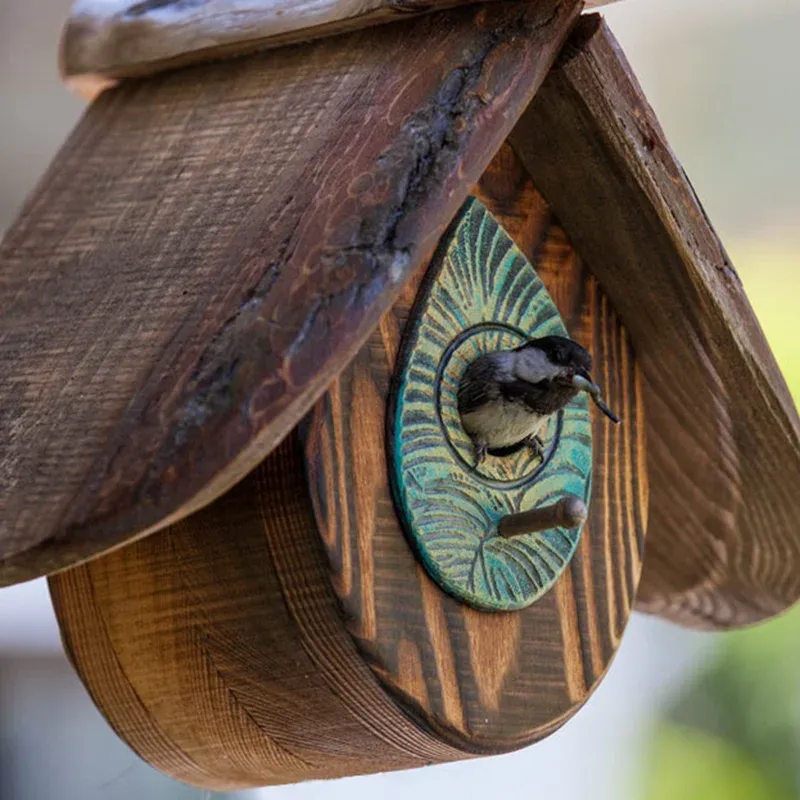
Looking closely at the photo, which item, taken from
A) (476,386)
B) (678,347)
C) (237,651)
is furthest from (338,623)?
(678,347)

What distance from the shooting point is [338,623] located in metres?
1.25

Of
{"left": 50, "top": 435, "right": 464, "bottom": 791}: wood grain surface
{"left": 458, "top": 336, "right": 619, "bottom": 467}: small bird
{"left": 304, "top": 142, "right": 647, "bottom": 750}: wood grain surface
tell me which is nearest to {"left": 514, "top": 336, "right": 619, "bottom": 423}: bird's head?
{"left": 458, "top": 336, "right": 619, "bottom": 467}: small bird

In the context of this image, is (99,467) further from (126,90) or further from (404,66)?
(126,90)

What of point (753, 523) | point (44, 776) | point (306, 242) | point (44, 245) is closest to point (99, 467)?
point (306, 242)

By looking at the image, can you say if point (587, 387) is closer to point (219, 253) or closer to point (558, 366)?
point (558, 366)

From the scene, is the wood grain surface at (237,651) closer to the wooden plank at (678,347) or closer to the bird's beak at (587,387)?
the bird's beak at (587,387)

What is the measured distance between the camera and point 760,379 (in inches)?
59.1

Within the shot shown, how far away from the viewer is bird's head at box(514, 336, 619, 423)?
1.33 m

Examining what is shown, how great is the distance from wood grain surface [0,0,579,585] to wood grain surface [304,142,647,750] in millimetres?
144

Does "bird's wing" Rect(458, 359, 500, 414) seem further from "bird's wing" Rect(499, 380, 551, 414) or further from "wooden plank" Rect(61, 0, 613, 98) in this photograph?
"wooden plank" Rect(61, 0, 613, 98)

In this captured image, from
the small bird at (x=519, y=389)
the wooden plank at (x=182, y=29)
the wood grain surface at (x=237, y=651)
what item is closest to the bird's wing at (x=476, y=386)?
the small bird at (x=519, y=389)

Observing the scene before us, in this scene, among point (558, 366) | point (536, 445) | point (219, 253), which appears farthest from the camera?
point (536, 445)

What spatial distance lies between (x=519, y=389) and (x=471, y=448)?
0.07 metres

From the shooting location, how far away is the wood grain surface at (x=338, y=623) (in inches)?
49.5
